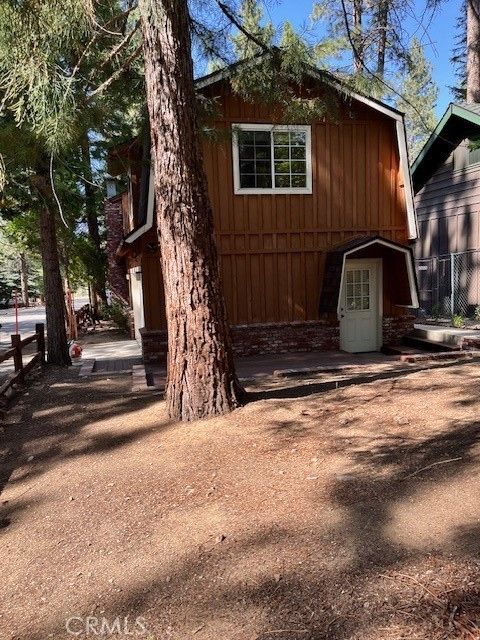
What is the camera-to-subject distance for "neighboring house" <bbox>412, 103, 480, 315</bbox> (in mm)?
13888

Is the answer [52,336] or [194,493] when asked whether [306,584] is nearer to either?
[194,493]

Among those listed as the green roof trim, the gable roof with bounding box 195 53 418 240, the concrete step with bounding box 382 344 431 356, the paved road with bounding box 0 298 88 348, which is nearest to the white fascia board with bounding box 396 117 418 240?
the gable roof with bounding box 195 53 418 240

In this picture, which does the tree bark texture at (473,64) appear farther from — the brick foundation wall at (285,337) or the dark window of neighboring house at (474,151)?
the brick foundation wall at (285,337)

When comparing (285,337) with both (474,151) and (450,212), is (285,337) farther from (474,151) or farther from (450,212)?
(474,151)

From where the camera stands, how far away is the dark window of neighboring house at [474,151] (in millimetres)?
12830

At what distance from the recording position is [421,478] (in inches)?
137

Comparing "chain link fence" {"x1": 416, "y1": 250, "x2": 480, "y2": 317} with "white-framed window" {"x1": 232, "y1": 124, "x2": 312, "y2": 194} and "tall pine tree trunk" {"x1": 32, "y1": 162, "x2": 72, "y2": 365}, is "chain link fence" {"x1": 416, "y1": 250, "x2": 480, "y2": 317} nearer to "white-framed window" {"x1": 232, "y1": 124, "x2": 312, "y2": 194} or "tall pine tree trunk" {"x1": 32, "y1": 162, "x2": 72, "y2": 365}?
"white-framed window" {"x1": 232, "y1": 124, "x2": 312, "y2": 194}

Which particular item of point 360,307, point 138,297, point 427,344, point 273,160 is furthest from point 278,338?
point 138,297

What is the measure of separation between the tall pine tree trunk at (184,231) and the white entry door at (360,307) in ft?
22.2

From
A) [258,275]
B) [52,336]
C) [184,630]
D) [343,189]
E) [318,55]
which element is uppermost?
[318,55]

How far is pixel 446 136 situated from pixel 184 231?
12.8 meters

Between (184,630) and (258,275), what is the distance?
29.1 feet

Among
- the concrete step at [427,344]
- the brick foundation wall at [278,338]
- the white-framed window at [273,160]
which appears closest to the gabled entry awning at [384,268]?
the brick foundation wall at [278,338]

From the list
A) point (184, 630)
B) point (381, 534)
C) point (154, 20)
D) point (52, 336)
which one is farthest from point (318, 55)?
point (52, 336)
